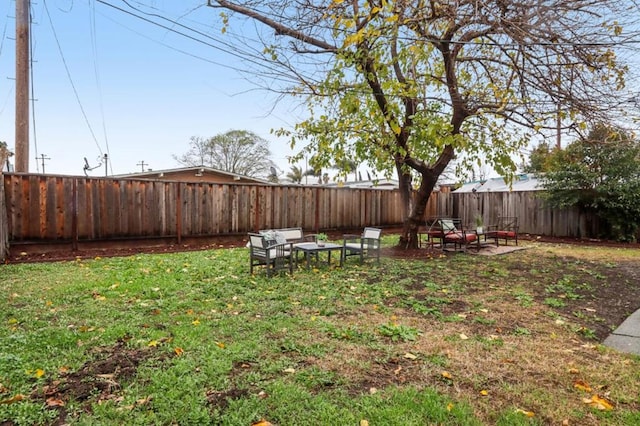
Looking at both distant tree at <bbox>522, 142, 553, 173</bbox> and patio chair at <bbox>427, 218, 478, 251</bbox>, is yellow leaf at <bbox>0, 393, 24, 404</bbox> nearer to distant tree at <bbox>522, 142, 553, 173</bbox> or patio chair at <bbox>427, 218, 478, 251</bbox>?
distant tree at <bbox>522, 142, 553, 173</bbox>

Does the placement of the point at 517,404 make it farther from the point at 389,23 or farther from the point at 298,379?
the point at 389,23

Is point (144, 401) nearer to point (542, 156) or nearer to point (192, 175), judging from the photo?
point (542, 156)

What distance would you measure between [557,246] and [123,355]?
37.1ft

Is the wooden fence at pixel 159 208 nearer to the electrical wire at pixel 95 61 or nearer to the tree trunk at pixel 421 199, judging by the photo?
the tree trunk at pixel 421 199

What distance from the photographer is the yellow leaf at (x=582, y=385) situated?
244cm

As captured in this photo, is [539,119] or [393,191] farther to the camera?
[393,191]

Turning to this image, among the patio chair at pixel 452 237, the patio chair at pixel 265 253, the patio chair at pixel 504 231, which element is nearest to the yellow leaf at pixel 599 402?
the patio chair at pixel 265 253

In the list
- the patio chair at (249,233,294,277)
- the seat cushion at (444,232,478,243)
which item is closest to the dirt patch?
the patio chair at (249,233,294,277)

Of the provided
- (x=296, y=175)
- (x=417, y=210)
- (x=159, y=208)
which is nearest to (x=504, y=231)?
(x=417, y=210)

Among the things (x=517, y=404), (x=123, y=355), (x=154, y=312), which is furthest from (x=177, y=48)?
(x=517, y=404)

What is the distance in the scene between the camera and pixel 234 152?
29438 mm

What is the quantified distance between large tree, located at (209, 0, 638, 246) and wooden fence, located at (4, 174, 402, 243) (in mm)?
3382

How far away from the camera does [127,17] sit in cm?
741

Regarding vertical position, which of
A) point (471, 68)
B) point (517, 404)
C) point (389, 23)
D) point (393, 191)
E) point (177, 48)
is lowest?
point (517, 404)
